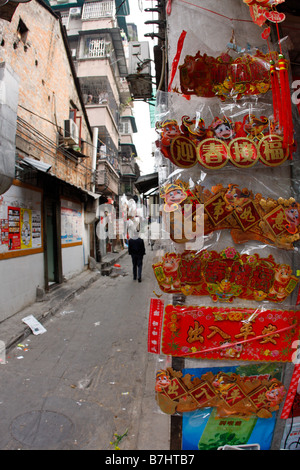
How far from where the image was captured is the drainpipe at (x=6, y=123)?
4703mm

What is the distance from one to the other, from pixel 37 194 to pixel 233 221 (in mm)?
7332

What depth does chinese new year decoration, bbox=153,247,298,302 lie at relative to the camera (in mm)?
2049

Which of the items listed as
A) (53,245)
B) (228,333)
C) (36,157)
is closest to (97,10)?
(36,157)

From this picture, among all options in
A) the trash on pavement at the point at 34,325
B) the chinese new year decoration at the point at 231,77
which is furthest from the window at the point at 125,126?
the chinese new year decoration at the point at 231,77

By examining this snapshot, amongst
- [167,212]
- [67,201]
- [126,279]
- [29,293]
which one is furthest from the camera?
[126,279]

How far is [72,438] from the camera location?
294 centimetres

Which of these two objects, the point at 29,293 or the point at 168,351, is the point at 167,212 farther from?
the point at 29,293

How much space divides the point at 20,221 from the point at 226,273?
638 cm

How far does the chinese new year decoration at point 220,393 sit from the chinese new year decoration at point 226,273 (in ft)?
2.05

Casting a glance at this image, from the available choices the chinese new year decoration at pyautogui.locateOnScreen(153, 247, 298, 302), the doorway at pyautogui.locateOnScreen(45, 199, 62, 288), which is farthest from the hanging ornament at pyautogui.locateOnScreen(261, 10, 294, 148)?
the doorway at pyautogui.locateOnScreen(45, 199, 62, 288)

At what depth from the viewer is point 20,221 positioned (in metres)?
7.10

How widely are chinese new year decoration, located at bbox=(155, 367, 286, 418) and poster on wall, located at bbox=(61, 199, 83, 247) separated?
A: 9.13 meters

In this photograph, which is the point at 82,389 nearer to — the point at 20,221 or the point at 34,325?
the point at 34,325
